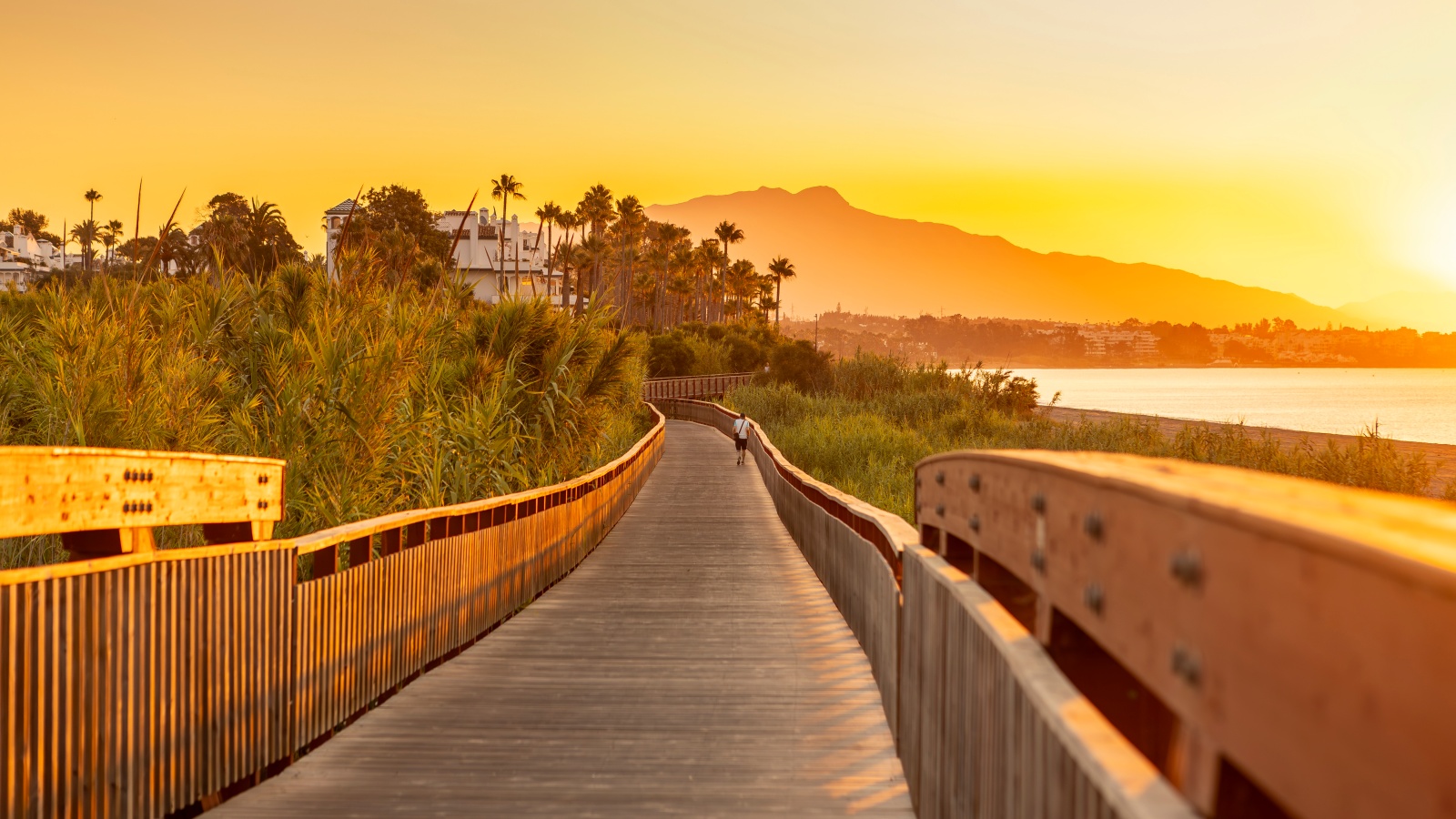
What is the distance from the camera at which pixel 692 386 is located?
261ft

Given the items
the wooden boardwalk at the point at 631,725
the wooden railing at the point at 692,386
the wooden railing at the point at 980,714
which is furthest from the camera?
the wooden railing at the point at 692,386

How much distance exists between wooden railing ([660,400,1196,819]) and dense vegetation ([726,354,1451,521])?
1078 centimetres

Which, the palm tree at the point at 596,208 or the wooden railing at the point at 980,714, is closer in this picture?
the wooden railing at the point at 980,714

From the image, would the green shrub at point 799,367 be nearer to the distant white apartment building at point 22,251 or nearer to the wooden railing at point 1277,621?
the wooden railing at point 1277,621

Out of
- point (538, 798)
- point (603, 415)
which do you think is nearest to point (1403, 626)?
point (538, 798)

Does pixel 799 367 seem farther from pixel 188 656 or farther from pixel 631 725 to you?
pixel 188 656

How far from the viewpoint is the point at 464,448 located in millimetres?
14148

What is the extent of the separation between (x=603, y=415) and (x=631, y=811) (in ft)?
45.2

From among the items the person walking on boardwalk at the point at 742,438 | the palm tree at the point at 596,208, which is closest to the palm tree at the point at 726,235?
the palm tree at the point at 596,208

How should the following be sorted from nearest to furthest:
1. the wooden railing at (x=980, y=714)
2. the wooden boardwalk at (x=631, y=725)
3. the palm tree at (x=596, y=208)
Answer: the wooden railing at (x=980, y=714)
the wooden boardwalk at (x=631, y=725)
the palm tree at (x=596, y=208)

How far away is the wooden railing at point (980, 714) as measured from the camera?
2.36m

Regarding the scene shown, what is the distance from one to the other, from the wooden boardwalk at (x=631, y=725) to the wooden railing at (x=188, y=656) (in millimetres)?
320

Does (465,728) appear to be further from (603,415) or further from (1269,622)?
(603,415)

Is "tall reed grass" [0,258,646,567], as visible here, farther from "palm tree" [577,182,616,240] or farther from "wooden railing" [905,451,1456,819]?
"palm tree" [577,182,616,240]
